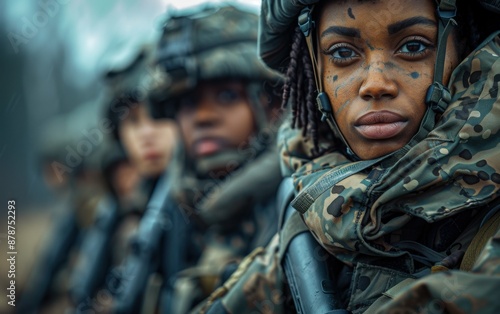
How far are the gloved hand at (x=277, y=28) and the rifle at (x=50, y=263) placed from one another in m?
3.91

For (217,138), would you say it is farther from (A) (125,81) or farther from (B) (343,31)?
(B) (343,31)

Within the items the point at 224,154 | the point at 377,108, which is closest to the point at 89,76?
the point at 224,154

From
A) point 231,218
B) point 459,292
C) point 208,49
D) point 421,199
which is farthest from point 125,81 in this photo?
point 459,292

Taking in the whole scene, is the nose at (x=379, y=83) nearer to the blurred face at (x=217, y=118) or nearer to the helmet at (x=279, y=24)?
the helmet at (x=279, y=24)

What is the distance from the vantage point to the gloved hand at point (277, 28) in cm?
204

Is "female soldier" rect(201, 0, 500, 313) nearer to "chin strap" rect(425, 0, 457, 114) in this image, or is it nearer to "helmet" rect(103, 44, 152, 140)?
"chin strap" rect(425, 0, 457, 114)

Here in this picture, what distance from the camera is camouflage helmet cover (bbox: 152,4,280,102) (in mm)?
4059

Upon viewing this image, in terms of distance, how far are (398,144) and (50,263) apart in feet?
14.7

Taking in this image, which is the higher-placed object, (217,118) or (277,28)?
(277,28)

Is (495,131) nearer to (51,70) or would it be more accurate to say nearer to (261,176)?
(261,176)

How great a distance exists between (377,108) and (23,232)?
4.81m

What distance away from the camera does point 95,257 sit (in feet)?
17.5

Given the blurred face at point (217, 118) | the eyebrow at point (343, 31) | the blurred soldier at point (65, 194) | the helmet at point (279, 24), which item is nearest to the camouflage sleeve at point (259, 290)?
the helmet at point (279, 24)

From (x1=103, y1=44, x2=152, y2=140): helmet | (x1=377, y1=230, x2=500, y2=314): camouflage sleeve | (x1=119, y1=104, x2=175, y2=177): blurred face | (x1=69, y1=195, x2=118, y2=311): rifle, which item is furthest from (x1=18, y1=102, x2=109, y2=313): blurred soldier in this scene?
(x1=377, y1=230, x2=500, y2=314): camouflage sleeve
